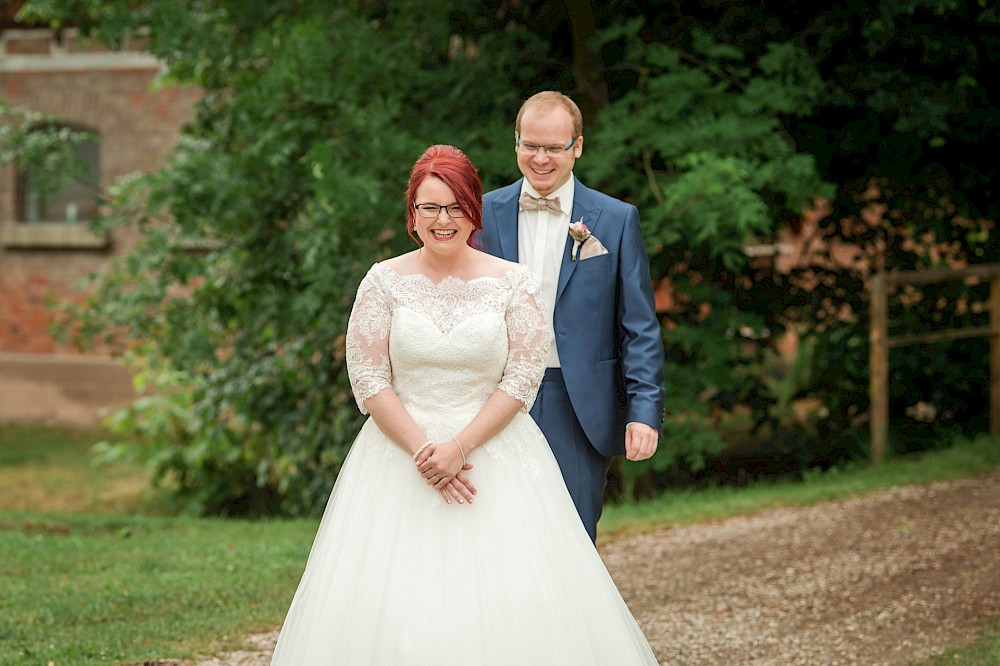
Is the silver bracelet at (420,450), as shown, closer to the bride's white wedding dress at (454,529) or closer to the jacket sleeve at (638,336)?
the bride's white wedding dress at (454,529)

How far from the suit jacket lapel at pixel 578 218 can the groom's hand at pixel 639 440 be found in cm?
48

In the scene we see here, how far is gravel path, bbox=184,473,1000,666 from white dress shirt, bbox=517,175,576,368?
165 cm

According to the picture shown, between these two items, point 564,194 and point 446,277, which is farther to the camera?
point 564,194

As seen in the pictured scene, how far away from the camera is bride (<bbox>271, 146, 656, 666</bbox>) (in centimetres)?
332

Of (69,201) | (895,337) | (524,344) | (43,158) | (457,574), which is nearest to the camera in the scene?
(457,574)

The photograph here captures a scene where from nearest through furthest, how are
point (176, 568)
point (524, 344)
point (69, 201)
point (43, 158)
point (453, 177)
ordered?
point (453, 177)
point (524, 344)
point (176, 568)
point (43, 158)
point (69, 201)

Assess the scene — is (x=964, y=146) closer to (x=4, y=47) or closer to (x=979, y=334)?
(x=979, y=334)

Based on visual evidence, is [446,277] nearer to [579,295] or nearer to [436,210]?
[436,210]

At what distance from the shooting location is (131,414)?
11859mm

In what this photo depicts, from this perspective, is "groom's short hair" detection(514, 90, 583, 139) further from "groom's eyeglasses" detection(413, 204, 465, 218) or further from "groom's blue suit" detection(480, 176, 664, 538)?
"groom's eyeglasses" detection(413, 204, 465, 218)

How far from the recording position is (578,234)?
405 cm

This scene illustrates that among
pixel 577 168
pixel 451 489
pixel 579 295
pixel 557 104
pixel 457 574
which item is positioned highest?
pixel 577 168

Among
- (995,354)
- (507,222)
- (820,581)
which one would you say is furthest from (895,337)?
(507,222)

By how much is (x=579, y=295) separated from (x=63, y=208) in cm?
1314
